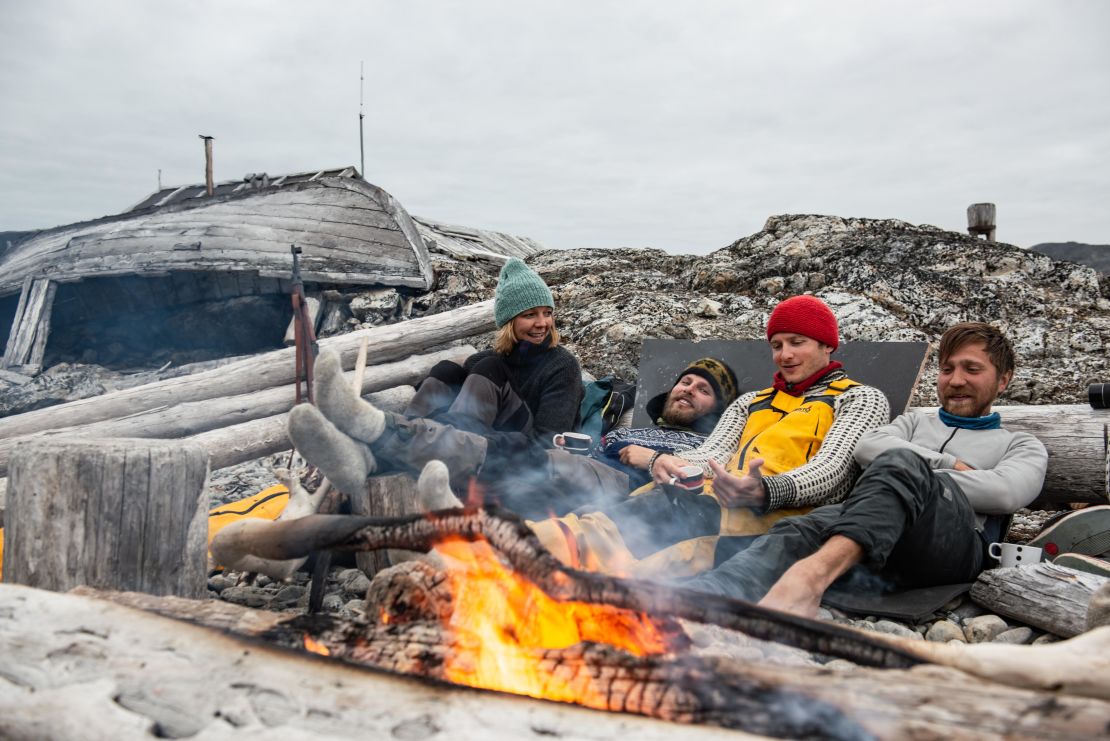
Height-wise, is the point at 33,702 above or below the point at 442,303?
below

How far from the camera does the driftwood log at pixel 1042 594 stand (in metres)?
2.95

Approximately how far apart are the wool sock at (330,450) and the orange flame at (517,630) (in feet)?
4.62

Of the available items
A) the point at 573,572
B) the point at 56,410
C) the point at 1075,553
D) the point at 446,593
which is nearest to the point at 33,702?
the point at 446,593

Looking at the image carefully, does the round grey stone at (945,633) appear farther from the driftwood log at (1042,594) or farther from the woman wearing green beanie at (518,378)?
the woman wearing green beanie at (518,378)

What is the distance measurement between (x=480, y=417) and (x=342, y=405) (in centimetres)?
109

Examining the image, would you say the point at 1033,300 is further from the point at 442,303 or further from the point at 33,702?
the point at 33,702

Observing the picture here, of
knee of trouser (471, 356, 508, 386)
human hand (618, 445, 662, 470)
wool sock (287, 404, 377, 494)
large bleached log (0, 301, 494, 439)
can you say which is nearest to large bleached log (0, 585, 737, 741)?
wool sock (287, 404, 377, 494)

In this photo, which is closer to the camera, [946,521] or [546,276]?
[946,521]

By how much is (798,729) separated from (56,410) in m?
6.11

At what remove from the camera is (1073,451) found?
4.09 metres

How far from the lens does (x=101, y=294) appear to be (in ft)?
38.7

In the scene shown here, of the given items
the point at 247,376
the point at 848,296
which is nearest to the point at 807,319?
the point at 848,296

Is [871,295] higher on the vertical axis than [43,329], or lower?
higher

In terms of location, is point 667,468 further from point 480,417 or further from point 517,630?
point 517,630
